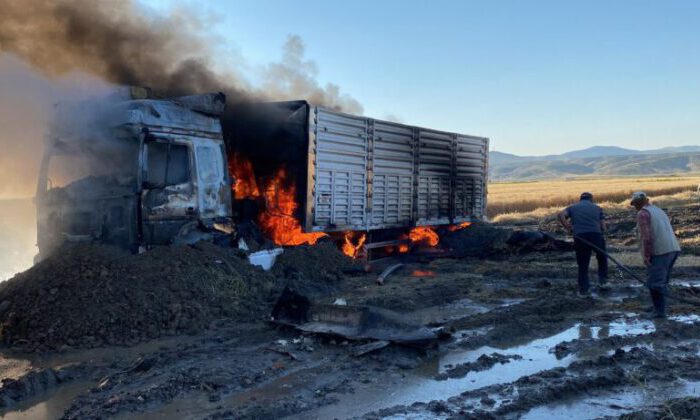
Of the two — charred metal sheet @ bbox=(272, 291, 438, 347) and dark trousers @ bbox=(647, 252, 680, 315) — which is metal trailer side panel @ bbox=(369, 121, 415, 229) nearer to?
charred metal sheet @ bbox=(272, 291, 438, 347)

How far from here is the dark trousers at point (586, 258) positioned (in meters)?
9.45

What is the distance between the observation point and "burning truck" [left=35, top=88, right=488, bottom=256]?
819 cm

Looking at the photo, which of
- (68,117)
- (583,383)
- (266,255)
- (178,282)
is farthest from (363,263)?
(583,383)

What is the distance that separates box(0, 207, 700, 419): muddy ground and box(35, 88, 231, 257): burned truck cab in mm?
1731

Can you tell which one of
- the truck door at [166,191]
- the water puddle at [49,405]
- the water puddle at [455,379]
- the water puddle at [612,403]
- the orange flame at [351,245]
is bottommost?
the water puddle at [49,405]

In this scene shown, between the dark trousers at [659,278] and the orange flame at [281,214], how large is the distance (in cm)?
577

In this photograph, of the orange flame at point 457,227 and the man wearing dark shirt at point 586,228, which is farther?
the orange flame at point 457,227

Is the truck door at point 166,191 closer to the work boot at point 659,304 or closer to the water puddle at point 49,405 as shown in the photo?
the water puddle at point 49,405

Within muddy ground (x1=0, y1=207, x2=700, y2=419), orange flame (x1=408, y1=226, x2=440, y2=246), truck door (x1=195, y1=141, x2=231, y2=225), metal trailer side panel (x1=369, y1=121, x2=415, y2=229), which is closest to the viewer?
muddy ground (x1=0, y1=207, x2=700, y2=419)

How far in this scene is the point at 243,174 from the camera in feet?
37.1

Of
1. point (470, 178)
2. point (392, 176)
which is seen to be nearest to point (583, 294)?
point (392, 176)

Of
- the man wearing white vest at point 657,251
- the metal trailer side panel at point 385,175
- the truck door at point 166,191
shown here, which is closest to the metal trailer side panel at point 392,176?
the metal trailer side panel at point 385,175

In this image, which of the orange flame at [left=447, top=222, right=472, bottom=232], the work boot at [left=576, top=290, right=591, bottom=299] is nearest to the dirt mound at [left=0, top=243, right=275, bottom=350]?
the work boot at [left=576, top=290, right=591, bottom=299]

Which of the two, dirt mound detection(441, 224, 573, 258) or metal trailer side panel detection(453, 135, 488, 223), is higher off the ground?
metal trailer side panel detection(453, 135, 488, 223)
